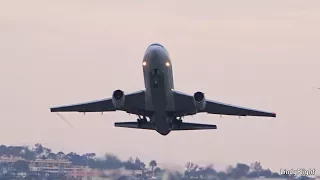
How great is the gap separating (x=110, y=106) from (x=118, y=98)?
5.08 metres

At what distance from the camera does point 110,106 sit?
9606cm

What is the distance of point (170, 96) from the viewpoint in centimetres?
9200

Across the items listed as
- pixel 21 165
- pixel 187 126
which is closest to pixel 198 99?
pixel 187 126

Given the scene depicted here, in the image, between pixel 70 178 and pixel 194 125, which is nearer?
pixel 194 125

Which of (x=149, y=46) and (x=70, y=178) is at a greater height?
(x=149, y=46)

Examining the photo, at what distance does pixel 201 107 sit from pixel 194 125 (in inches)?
117

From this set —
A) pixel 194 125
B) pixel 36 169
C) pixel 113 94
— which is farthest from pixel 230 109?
pixel 36 169

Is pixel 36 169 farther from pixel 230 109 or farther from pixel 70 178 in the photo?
pixel 230 109

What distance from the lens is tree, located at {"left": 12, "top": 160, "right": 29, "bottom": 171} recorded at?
108750 millimetres

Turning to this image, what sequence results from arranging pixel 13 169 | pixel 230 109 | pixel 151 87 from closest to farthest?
1. pixel 151 87
2. pixel 230 109
3. pixel 13 169

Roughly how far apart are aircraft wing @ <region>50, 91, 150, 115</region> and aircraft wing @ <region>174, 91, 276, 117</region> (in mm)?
2244

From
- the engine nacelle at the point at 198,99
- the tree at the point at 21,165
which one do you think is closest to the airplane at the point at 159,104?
the engine nacelle at the point at 198,99

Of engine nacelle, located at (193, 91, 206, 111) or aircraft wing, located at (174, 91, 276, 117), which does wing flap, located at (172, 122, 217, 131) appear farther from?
engine nacelle, located at (193, 91, 206, 111)

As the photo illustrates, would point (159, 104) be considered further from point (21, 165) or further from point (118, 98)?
point (21, 165)
